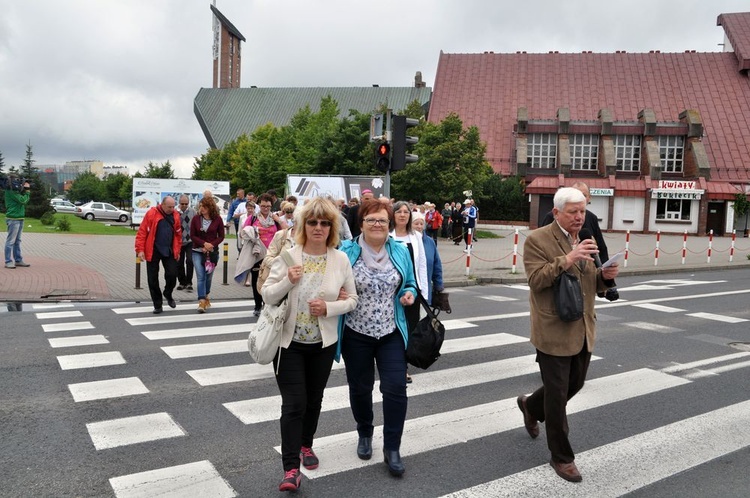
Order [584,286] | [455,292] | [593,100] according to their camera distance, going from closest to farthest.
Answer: [584,286]
[455,292]
[593,100]

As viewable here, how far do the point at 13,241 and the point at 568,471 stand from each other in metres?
14.3

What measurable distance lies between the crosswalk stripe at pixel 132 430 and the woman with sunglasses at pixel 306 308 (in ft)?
4.46

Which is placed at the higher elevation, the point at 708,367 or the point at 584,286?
the point at 584,286

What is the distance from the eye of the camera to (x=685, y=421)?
5.39 metres

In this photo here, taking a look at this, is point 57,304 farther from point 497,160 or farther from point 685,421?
point 497,160

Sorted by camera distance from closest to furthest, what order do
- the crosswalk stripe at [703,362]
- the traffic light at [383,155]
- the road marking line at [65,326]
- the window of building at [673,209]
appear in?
the crosswalk stripe at [703,362], the road marking line at [65,326], the traffic light at [383,155], the window of building at [673,209]

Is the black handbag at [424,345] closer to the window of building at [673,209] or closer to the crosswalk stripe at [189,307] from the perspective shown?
the crosswalk stripe at [189,307]

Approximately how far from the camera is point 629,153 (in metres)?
53.4

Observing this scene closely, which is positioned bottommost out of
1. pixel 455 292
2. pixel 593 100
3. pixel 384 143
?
pixel 455 292

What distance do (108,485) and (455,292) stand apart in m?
10.6

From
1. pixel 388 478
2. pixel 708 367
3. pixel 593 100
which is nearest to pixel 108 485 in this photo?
pixel 388 478

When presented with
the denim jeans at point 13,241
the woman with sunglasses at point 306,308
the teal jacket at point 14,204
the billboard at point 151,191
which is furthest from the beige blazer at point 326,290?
the billboard at point 151,191

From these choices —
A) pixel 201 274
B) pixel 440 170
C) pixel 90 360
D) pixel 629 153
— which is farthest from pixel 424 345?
pixel 629 153

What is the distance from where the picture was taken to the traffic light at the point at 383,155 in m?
13.1
